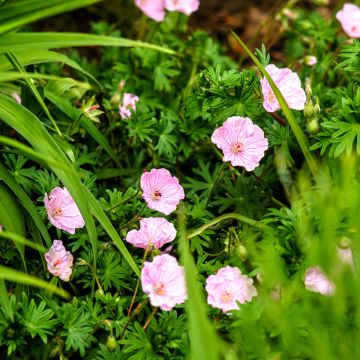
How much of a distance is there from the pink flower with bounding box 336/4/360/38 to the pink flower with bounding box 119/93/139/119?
69 centimetres

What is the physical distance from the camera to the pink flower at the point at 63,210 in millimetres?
1650

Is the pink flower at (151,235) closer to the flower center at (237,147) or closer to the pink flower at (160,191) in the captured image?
the pink flower at (160,191)

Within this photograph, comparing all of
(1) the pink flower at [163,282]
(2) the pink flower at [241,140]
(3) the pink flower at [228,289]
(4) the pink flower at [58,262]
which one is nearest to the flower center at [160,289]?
(1) the pink flower at [163,282]

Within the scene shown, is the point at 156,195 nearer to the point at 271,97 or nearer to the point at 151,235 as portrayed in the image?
the point at 151,235

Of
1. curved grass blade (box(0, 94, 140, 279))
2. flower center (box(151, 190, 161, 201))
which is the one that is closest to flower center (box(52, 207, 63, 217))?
curved grass blade (box(0, 94, 140, 279))

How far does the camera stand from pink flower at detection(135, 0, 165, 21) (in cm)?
236

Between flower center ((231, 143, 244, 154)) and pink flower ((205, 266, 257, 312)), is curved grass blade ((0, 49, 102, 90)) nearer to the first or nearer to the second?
flower center ((231, 143, 244, 154))

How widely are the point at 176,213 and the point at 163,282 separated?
352mm

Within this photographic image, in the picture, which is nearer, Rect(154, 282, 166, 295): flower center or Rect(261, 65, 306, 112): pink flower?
Rect(154, 282, 166, 295): flower center

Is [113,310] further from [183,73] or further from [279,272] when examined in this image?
[183,73]

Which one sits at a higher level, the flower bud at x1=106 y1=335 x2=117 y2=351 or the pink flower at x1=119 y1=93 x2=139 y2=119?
the pink flower at x1=119 y1=93 x2=139 y2=119

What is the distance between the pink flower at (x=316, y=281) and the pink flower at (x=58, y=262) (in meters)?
0.53

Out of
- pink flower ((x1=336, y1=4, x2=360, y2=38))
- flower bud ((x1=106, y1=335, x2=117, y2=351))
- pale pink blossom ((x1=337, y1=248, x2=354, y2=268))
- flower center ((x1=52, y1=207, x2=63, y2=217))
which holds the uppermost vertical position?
pink flower ((x1=336, y1=4, x2=360, y2=38))

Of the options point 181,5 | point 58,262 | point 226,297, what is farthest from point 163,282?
point 181,5
